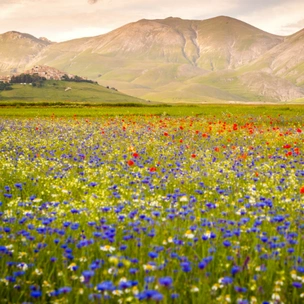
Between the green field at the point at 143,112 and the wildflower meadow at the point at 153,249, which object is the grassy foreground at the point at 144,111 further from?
the wildflower meadow at the point at 153,249

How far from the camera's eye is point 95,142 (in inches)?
691

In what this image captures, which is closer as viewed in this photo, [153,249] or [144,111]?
[153,249]

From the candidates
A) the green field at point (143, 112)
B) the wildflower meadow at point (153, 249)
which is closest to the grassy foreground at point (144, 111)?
the green field at point (143, 112)

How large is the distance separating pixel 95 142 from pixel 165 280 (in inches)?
577

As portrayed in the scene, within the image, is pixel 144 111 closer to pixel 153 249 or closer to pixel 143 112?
pixel 143 112

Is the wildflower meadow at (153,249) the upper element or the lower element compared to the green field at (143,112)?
lower

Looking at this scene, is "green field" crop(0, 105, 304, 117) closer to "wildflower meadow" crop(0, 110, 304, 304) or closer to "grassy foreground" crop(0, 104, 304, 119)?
"grassy foreground" crop(0, 104, 304, 119)

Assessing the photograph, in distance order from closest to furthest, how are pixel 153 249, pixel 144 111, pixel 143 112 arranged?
pixel 153 249, pixel 143 112, pixel 144 111

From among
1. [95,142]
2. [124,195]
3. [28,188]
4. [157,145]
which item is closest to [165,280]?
[124,195]

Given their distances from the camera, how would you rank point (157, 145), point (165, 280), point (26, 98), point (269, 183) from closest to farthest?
point (165, 280)
point (269, 183)
point (157, 145)
point (26, 98)

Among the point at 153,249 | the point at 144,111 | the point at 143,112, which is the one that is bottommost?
the point at 153,249

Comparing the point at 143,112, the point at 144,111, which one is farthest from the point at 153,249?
the point at 144,111

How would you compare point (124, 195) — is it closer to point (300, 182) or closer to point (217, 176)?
point (217, 176)

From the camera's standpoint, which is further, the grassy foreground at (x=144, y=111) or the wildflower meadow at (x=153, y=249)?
the grassy foreground at (x=144, y=111)
